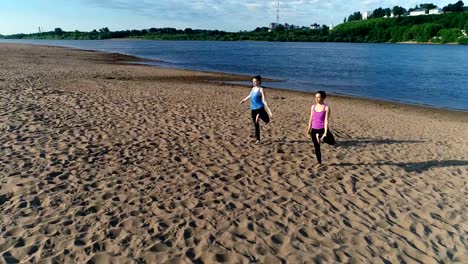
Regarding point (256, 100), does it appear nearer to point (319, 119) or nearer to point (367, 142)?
point (319, 119)

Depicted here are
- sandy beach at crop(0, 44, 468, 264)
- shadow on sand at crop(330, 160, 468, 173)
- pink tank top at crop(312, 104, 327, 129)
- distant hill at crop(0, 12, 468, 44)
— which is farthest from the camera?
distant hill at crop(0, 12, 468, 44)

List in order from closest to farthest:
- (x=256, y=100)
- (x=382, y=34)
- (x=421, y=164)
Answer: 1. (x=421, y=164)
2. (x=256, y=100)
3. (x=382, y=34)

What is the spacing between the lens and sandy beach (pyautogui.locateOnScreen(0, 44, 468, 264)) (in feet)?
15.9

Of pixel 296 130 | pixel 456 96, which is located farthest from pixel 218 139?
pixel 456 96

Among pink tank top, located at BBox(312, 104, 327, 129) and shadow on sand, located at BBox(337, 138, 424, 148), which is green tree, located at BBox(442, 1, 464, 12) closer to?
shadow on sand, located at BBox(337, 138, 424, 148)

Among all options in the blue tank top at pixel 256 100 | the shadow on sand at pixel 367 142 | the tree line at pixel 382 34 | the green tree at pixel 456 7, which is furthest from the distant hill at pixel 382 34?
the blue tank top at pixel 256 100

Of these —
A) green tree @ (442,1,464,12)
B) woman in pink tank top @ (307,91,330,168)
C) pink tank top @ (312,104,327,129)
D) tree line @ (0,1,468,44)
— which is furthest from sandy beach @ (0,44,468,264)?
green tree @ (442,1,464,12)

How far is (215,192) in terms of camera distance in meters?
6.46

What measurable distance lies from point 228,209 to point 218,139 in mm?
4058

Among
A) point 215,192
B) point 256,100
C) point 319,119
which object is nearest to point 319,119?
point 319,119

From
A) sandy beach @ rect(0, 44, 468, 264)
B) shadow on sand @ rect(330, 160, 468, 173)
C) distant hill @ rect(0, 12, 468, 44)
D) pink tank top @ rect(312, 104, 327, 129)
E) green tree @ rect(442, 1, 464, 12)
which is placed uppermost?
green tree @ rect(442, 1, 464, 12)

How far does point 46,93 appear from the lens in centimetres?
1484

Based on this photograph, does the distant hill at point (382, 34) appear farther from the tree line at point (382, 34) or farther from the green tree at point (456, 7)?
the green tree at point (456, 7)

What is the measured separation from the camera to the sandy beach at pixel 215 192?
190 inches
